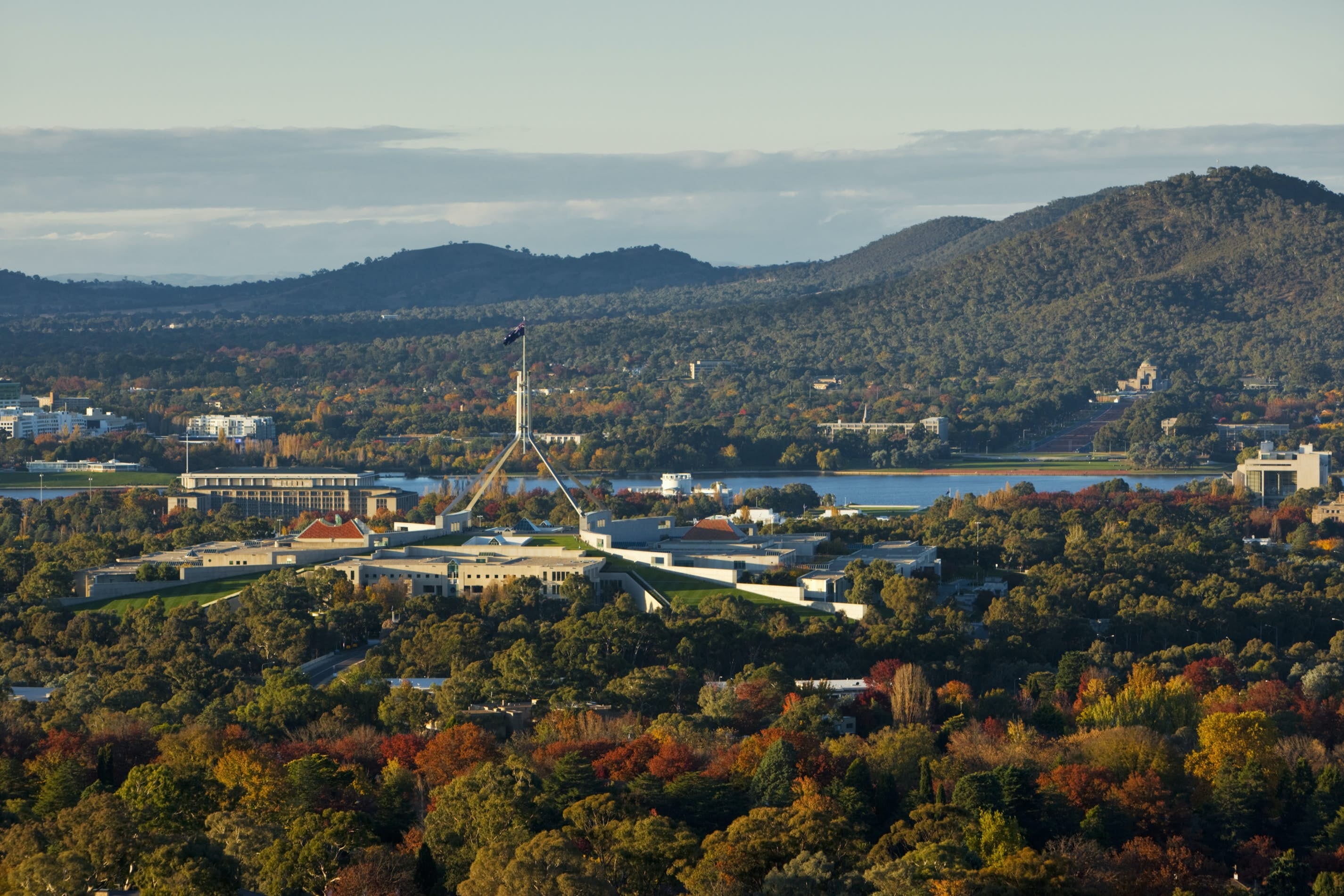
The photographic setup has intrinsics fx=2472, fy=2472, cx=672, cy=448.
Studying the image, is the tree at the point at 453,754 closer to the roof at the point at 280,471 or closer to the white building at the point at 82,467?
the roof at the point at 280,471

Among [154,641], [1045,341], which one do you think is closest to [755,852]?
[154,641]

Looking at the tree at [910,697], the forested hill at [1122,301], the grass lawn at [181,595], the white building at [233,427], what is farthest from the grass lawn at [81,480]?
the forested hill at [1122,301]

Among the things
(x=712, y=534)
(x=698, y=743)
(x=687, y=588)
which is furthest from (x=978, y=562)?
(x=698, y=743)

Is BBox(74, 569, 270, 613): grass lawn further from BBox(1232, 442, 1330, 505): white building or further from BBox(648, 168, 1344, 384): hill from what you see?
BBox(648, 168, 1344, 384): hill

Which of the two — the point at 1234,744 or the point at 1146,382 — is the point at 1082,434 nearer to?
Result: the point at 1146,382

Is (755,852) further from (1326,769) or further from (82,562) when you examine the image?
(82,562)
